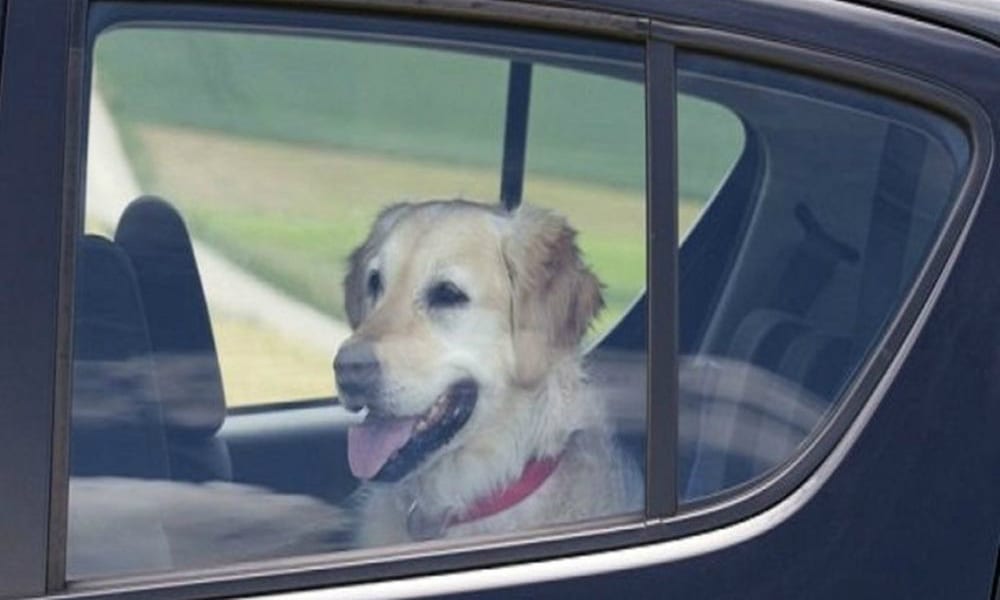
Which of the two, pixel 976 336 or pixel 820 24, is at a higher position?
pixel 820 24

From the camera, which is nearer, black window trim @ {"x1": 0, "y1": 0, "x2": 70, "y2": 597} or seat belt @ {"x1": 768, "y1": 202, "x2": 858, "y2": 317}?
black window trim @ {"x1": 0, "y1": 0, "x2": 70, "y2": 597}

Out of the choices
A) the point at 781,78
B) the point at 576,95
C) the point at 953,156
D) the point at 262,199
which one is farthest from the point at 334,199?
the point at 953,156

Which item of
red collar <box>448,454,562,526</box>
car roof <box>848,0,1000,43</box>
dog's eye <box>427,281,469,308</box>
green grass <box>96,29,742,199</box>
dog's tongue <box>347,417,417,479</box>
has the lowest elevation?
red collar <box>448,454,562,526</box>

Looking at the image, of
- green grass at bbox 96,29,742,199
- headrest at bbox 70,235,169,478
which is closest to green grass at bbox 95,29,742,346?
green grass at bbox 96,29,742,199

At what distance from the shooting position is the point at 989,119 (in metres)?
2.35

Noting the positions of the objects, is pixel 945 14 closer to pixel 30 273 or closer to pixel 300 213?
pixel 300 213

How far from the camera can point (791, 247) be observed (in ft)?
7.80

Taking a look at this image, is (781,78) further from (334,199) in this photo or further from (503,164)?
(334,199)

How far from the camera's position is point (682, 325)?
234cm

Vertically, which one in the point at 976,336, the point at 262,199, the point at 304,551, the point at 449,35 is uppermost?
the point at 449,35

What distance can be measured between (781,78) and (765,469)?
1.29ft

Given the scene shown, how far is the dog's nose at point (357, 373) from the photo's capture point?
2.36m

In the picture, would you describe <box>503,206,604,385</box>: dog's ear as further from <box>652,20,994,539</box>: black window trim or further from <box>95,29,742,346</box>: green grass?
<box>652,20,994,539</box>: black window trim

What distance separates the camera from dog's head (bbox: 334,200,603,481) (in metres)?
2.36
